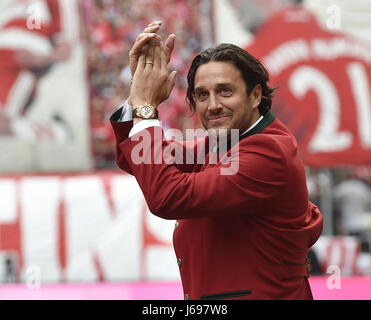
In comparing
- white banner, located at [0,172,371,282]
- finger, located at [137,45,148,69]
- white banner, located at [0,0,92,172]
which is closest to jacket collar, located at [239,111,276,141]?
finger, located at [137,45,148,69]

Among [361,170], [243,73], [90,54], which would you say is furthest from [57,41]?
[243,73]

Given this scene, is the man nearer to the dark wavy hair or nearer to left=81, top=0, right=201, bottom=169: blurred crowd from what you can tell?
the dark wavy hair

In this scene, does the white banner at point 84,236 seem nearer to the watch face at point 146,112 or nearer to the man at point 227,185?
the man at point 227,185

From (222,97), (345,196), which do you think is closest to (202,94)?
(222,97)

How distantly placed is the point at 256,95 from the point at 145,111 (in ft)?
1.37

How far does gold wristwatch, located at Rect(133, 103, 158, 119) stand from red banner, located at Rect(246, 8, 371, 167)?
5.70m

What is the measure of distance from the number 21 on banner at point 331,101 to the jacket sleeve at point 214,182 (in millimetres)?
5727

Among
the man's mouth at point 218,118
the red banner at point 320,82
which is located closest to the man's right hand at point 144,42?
the man's mouth at point 218,118

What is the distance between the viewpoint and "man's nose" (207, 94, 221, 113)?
6.99ft

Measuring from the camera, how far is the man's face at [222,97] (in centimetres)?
214

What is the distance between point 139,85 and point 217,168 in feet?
1.16

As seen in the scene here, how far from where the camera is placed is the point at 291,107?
300 inches
